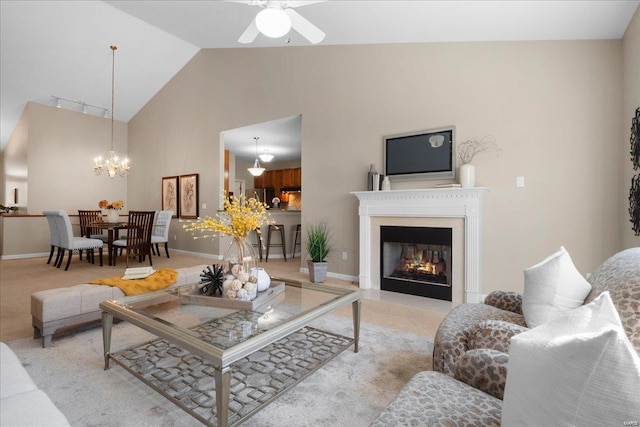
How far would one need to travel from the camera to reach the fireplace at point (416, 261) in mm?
3715

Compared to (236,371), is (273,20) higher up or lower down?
higher up

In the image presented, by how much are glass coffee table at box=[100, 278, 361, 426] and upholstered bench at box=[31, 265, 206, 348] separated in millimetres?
552

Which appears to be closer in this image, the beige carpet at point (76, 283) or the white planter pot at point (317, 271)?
the beige carpet at point (76, 283)

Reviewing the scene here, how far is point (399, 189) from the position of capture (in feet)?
13.4

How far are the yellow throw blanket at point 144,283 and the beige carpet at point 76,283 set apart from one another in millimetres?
722

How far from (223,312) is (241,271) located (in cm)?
28

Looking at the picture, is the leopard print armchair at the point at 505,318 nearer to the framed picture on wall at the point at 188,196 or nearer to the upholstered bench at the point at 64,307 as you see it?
the upholstered bench at the point at 64,307

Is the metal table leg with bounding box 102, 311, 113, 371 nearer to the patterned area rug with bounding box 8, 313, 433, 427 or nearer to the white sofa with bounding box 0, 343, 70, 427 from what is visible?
the patterned area rug with bounding box 8, 313, 433, 427

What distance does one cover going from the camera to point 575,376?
583 millimetres

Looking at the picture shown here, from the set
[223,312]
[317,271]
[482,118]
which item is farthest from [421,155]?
[223,312]

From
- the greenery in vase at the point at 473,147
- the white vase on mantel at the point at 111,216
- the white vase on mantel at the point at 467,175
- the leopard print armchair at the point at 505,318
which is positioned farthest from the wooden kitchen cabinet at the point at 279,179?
the leopard print armchair at the point at 505,318

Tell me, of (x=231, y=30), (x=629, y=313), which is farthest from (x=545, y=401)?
(x=231, y=30)

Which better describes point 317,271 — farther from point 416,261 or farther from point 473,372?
point 473,372

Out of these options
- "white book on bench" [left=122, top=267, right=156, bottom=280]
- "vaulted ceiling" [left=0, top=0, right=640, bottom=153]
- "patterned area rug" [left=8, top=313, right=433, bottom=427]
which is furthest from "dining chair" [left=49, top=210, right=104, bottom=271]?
"patterned area rug" [left=8, top=313, right=433, bottom=427]
